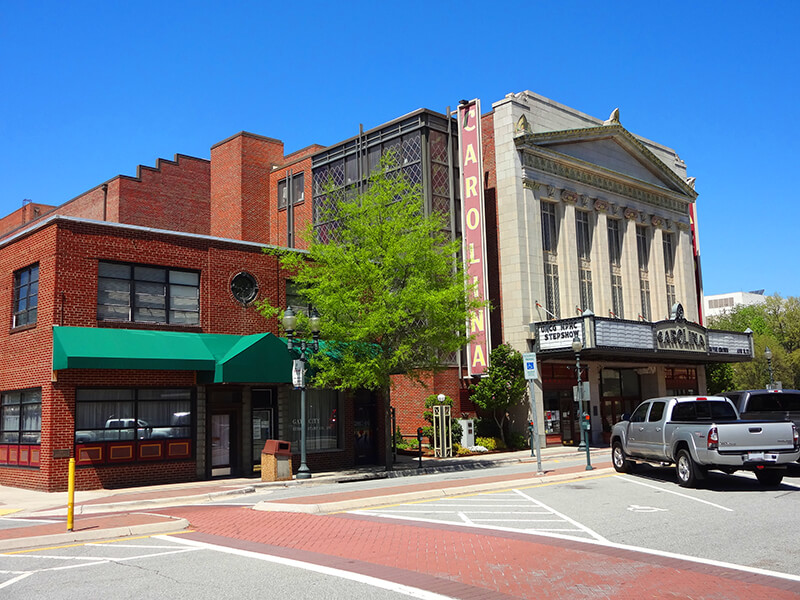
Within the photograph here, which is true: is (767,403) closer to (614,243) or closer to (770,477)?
(770,477)

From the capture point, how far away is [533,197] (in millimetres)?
38281

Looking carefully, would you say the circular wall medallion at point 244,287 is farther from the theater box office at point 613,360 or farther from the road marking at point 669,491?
the theater box office at point 613,360

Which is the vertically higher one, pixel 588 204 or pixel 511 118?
pixel 511 118

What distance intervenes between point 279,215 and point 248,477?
84.7 feet

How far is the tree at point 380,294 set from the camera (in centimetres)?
2380

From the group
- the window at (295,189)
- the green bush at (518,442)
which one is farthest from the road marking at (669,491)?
the window at (295,189)

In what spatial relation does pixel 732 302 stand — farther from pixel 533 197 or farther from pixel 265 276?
pixel 265 276

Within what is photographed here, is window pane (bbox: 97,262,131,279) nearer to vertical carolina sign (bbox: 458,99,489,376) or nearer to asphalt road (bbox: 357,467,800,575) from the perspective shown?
asphalt road (bbox: 357,467,800,575)

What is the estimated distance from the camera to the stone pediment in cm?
3928

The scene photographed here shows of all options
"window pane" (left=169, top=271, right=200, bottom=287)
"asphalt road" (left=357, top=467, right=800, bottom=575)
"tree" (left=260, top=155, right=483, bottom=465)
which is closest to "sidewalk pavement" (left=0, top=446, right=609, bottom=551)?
"asphalt road" (left=357, top=467, right=800, bottom=575)

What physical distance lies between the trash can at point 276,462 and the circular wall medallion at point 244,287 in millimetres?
5148

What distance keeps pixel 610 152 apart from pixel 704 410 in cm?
2876

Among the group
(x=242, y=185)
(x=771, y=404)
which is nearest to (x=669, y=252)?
(x=242, y=185)

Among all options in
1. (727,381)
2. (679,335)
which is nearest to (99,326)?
(679,335)
